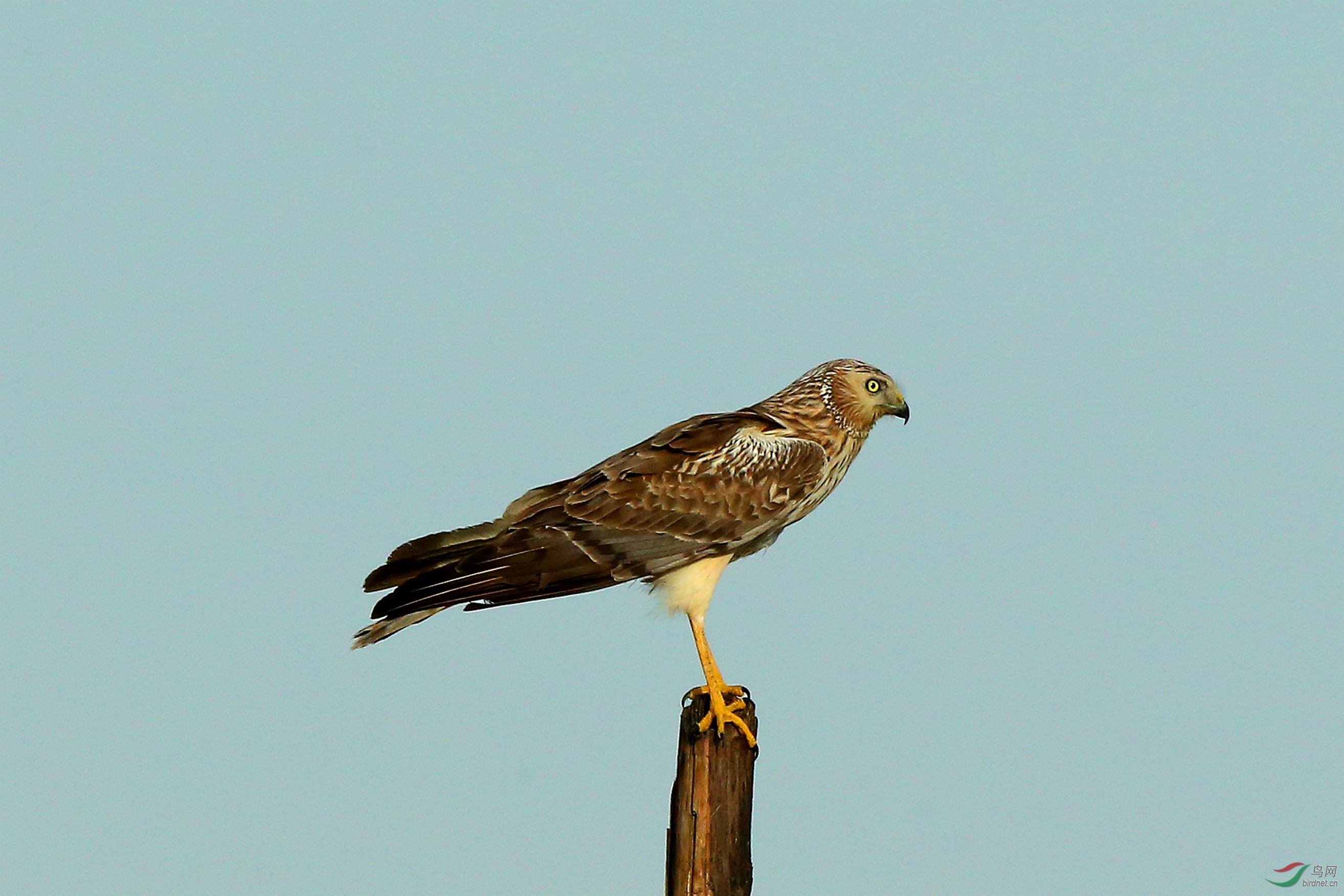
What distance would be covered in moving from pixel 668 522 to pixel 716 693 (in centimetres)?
109

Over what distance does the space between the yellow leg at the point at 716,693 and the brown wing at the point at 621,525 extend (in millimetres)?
496

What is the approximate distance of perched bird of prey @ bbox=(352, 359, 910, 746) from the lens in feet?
26.5

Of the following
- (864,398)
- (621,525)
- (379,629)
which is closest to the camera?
(379,629)

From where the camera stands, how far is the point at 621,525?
329 inches

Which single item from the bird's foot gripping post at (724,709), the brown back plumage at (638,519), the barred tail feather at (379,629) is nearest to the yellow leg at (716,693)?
the bird's foot gripping post at (724,709)

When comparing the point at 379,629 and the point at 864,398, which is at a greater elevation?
the point at 864,398

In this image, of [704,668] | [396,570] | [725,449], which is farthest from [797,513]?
[396,570]

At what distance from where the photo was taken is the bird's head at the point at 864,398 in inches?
353

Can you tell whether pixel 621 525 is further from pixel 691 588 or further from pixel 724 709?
pixel 724 709

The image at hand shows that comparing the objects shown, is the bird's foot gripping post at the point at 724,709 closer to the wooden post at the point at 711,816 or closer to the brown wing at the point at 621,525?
the wooden post at the point at 711,816

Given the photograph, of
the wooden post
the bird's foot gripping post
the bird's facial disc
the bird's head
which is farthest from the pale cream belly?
the bird's facial disc

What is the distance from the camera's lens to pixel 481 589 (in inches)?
315

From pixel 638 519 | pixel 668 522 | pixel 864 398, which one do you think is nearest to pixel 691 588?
pixel 668 522

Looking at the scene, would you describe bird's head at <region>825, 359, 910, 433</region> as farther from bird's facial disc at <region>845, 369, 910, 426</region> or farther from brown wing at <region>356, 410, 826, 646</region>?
brown wing at <region>356, 410, 826, 646</region>
